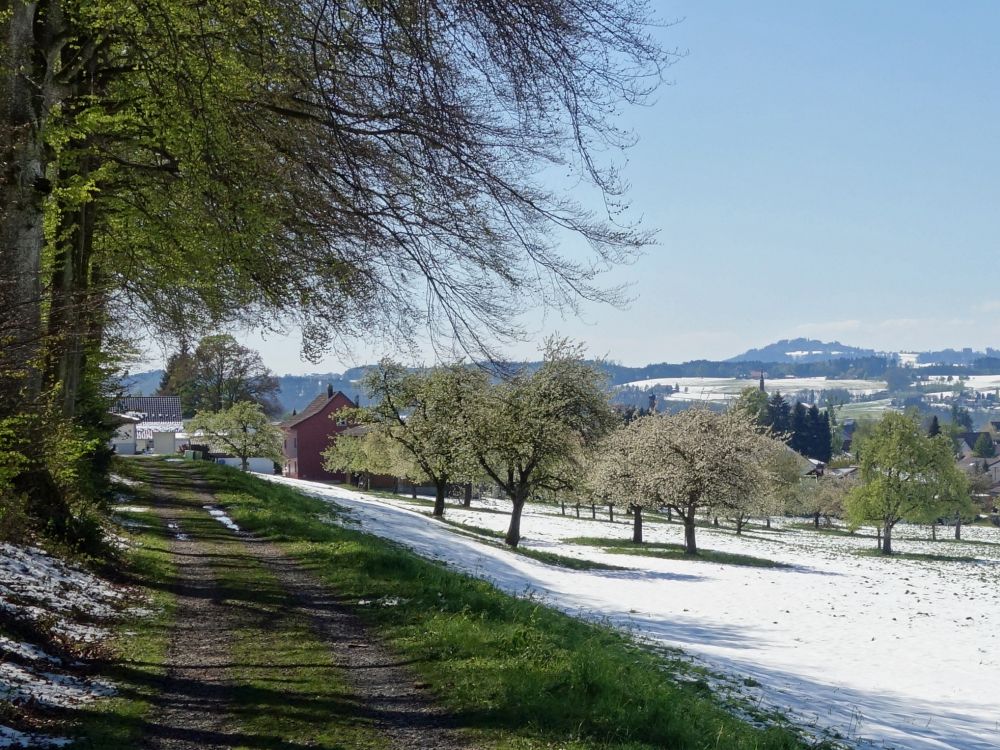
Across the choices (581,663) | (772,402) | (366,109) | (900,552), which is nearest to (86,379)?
(366,109)

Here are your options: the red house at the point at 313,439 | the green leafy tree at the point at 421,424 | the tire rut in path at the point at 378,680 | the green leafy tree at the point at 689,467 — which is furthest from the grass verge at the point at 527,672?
the red house at the point at 313,439

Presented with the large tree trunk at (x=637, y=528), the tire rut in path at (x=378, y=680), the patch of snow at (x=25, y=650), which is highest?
the patch of snow at (x=25, y=650)

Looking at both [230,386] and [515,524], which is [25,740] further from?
[230,386]

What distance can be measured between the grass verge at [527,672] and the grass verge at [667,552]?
28769 mm

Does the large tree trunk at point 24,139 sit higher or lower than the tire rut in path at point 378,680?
higher

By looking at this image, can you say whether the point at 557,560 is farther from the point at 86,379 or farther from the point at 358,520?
the point at 86,379

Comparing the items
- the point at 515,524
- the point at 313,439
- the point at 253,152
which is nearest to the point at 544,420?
the point at 515,524

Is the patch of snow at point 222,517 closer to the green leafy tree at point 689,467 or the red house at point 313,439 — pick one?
the green leafy tree at point 689,467

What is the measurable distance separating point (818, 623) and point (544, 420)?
47.5ft

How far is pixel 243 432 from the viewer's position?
64938 millimetres

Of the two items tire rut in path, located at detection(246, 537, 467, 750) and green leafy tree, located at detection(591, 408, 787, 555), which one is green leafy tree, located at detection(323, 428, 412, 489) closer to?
green leafy tree, located at detection(591, 408, 787, 555)

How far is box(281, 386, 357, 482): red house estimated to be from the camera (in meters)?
98.9

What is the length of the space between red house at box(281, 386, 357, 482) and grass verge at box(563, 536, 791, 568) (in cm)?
5504

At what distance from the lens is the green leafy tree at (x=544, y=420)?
34688mm
